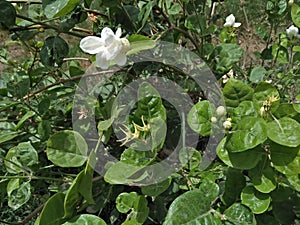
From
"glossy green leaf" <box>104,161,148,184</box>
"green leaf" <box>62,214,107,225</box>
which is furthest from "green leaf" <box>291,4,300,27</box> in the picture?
"green leaf" <box>62,214,107,225</box>

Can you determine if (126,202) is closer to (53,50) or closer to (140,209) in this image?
(140,209)

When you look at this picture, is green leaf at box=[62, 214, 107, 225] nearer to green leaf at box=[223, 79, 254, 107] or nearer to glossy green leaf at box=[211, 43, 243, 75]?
green leaf at box=[223, 79, 254, 107]

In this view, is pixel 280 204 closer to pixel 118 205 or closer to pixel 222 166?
pixel 222 166

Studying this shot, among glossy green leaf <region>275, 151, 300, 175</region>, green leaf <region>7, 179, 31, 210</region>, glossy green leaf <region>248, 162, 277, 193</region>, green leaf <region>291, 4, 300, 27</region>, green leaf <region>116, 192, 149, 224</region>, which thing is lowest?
green leaf <region>7, 179, 31, 210</region>

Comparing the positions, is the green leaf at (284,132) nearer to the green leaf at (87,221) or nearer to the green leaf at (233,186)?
the green leaf at (233,186)

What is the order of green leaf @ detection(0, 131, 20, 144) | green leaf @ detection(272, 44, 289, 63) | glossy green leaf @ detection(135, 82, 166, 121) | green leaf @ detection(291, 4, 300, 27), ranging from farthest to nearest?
1. green leaf @ detection(272, 44, 289, 63)
2. green leaf @ detection(0, 131, 20, 144)
3. green leaf @ detection(291, 4, 300, 27)
4. glossy green leaf @ detection(135, 82, 166, 121)

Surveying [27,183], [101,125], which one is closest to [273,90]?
[101,125]

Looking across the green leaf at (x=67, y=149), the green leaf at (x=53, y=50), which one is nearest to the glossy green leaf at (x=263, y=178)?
the green leaf at (x=67, y=149)
